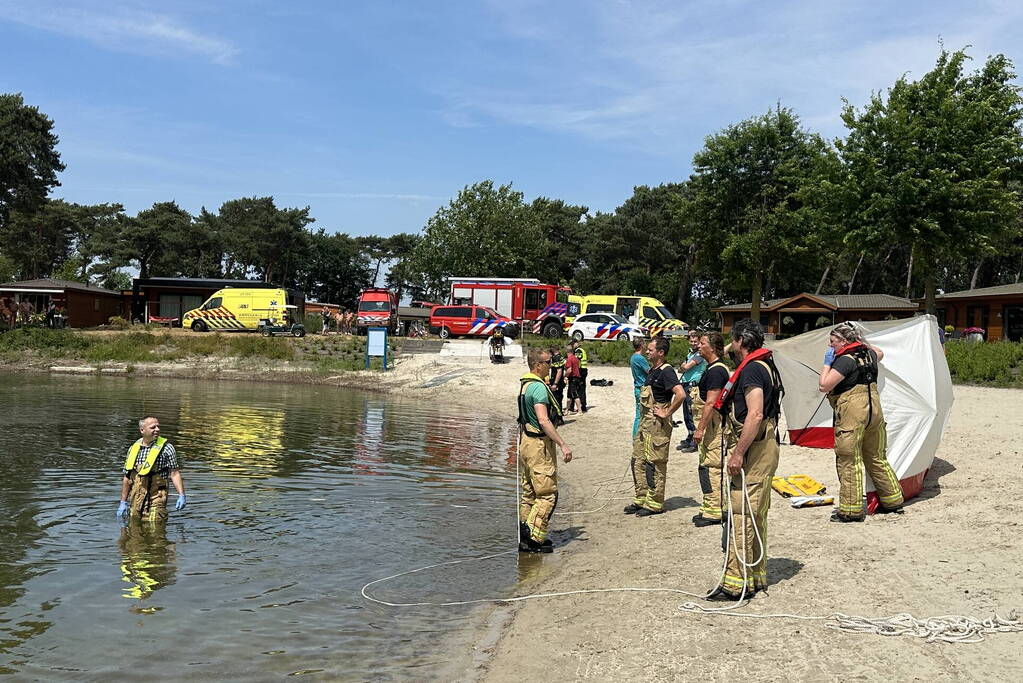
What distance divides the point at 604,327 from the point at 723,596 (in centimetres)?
3173

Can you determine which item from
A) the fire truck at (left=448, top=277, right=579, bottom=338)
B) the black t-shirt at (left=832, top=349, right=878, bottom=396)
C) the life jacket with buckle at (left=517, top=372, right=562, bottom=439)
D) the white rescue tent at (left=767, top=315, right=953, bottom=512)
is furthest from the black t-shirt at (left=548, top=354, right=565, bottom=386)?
the fire truck at (left=448, top=277, right=579, bottom=338)

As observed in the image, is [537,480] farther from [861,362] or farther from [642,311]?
[642,311]

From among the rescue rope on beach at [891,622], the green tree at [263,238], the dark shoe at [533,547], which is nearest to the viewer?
the rescue rope on beach at [891,622]

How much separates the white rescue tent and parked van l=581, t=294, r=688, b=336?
980 inches

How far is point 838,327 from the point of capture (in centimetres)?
843

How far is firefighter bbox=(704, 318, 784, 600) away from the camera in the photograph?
6504 millimetres

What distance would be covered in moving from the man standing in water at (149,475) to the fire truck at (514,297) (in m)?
33.4

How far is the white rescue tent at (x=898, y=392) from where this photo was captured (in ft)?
30.6

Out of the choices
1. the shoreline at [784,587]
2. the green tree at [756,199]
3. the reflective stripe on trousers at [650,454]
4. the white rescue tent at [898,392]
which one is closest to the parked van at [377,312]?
the green tree at [756,199]

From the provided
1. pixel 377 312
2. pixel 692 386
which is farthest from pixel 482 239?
pixel 692 386

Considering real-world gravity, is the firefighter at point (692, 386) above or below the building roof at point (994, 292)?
below

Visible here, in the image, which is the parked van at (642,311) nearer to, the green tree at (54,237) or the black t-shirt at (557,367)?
the black t-shirt at (557,367)

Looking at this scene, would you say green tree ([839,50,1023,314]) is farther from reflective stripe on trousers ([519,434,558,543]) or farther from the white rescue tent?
reflective stripe on trousers ([519,434,558,543])

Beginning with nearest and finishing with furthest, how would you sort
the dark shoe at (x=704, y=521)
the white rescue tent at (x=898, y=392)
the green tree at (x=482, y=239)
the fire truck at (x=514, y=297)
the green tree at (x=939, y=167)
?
the dark shoe at (x=704, y=521) < the white rescue tent at (x=898, y=392) < the green tree at (x=939, y=167) < the fire truck at (x=514, y=297) < the green tree at (x=482, y=239)
